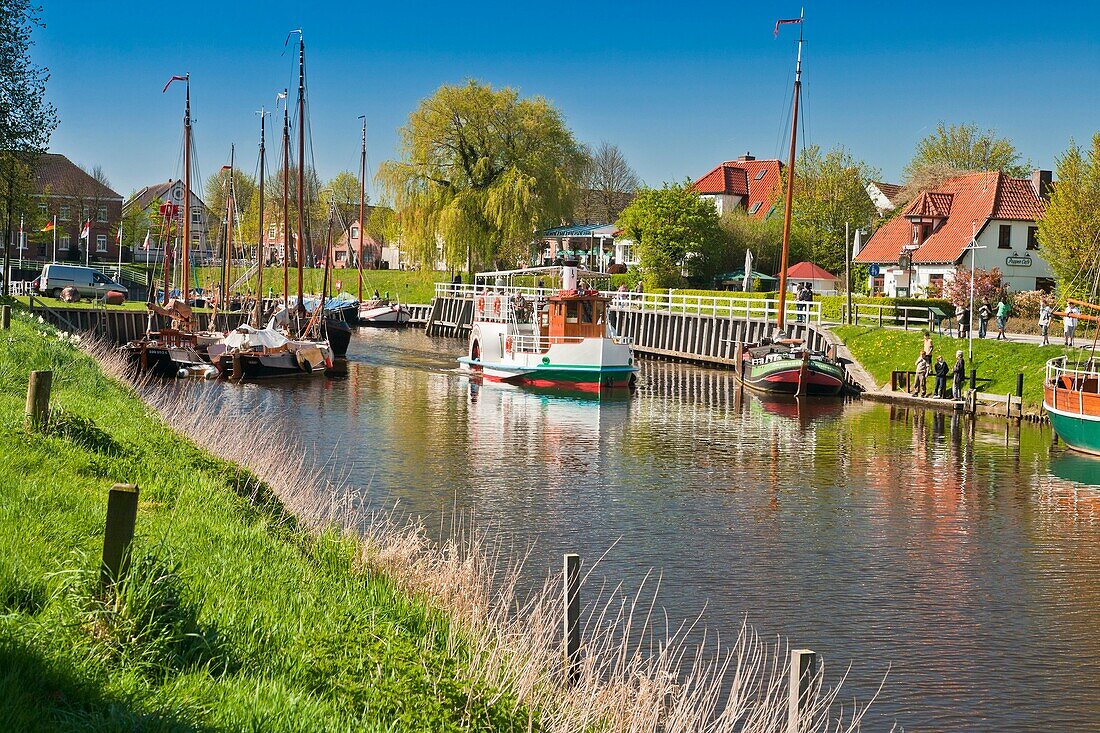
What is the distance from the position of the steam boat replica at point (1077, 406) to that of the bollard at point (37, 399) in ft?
75.1

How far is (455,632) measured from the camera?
950cm

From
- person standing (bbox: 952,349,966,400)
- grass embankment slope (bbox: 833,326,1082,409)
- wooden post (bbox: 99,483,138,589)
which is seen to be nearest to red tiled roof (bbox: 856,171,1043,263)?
grass embankment slope (bbox: 833,326,1082,409)

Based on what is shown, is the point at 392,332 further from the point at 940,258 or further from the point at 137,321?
the point at 940,258

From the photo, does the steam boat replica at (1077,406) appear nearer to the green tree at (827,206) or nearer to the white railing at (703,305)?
the white railing at (703,305)

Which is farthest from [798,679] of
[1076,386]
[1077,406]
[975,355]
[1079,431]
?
[975,355]

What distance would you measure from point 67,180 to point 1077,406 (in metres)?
97.5

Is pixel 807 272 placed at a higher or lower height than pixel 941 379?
higher

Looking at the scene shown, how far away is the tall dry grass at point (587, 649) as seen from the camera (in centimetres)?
879

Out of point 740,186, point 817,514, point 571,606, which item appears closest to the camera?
point 571,606

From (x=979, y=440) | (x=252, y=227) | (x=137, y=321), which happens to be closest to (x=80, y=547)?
(x=979, y=440)

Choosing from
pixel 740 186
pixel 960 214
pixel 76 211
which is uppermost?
pixel 740 186

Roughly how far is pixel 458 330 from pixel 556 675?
216 ft

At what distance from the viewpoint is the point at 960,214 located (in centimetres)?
6762

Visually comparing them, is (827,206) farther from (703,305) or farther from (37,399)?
(37,399)
